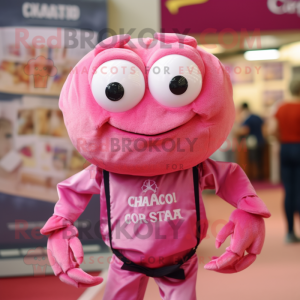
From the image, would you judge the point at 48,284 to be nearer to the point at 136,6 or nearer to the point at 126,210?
the point at 126,210

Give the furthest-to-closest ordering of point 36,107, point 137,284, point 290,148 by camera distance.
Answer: point 290,148
point 36,107
point 137,284

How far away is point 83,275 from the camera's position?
136 cm

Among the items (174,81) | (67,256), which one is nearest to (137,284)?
(67,256)

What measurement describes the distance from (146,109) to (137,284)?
0.68 m

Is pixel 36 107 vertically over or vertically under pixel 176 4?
under

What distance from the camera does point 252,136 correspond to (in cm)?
766

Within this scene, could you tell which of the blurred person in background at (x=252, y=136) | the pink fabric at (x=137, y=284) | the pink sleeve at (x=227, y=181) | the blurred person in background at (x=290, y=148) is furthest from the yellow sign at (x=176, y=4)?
the blurred person in background at (x=252, y=136)

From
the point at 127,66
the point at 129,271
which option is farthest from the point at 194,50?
the point at 129,271

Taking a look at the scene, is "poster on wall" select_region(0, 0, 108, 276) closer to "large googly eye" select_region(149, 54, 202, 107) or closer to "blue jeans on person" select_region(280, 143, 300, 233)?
"large googly eye" select_region(149, 54, 202, 107)

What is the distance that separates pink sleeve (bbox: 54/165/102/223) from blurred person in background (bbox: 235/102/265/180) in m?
6.06

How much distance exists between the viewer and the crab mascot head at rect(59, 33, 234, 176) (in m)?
1.31

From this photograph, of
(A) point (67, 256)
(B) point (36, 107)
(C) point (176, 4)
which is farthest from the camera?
(C) point (176, 4)

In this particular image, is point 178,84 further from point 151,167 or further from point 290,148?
point 290,148

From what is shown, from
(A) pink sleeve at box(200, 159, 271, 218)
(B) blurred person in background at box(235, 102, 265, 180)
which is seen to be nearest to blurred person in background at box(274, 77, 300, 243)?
(A) pink sleeve at box(200, 159, 271, 218)
